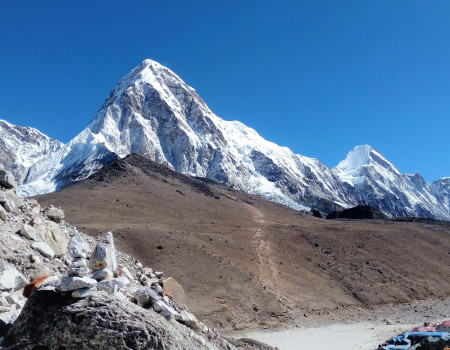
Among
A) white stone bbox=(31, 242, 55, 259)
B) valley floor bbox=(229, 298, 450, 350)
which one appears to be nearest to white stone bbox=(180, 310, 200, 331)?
white stone bbox=(31, 242, 55, 259)

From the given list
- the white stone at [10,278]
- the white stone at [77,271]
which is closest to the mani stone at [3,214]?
the white stone at [10,278]

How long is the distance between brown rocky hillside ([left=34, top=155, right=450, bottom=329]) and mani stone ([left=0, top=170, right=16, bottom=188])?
61.6 ft

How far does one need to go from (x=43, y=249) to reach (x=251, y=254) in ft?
120

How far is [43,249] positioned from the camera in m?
13.3

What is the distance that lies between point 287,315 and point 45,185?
13599 cm

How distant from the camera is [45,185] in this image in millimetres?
152125

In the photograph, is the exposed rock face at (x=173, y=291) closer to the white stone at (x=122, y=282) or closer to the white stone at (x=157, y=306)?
the white stone at (x=122, y=282)

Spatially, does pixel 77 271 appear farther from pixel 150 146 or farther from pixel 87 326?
pixel 150 146

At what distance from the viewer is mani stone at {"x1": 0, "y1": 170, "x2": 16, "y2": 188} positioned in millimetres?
16547

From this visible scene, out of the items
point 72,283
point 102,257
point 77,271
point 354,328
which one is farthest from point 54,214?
point 354,328

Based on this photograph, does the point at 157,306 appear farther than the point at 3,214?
No

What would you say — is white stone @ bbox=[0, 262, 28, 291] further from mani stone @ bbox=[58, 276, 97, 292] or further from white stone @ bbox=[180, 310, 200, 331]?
white stone @ bbox=[180, 310, 200, 331]

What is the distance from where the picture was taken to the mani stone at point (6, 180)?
54.3 feet

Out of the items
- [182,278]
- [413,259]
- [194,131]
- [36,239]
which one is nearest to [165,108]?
[194,131]
